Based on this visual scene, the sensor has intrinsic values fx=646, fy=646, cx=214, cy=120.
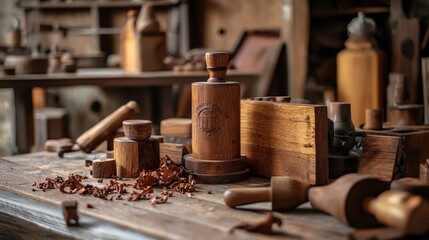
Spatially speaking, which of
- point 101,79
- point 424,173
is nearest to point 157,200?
point 424,173

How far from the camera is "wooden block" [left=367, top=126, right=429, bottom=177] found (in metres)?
1.84

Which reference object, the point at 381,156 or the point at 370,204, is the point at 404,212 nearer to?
the point at 370,204

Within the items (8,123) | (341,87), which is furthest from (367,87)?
(8,123)

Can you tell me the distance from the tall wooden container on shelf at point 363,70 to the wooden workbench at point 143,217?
72.9 inches

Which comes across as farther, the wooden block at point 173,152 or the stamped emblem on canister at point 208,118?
the wooden block at point 173,152

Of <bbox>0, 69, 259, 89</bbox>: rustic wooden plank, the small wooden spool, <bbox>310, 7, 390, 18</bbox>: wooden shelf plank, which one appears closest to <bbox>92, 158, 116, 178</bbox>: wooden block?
the small wooden spool

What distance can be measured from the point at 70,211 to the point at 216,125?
20.4 inches

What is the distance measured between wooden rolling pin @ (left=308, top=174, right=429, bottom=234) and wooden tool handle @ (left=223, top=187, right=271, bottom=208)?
11 cm

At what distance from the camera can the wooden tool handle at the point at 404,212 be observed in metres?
1.27

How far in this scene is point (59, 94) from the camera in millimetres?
5266

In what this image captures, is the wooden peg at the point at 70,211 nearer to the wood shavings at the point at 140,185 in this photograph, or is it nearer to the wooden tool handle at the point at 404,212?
the wood shavings at the point at 140,185

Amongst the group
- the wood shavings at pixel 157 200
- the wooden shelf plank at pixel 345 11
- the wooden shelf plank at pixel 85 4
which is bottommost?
the wood shavings at pixel 157 200

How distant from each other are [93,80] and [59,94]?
4.43 feet

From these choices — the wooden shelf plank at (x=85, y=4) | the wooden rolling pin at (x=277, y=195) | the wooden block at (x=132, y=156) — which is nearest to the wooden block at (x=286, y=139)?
the wooden rolling pin at (x=277, y=195)
